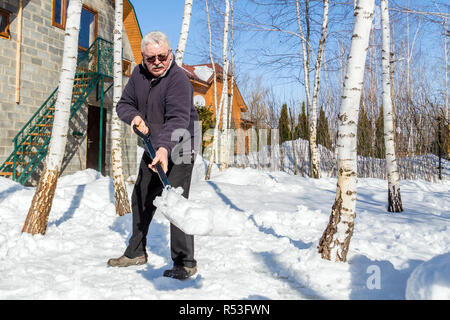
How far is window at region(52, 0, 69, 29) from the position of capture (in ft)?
33.0

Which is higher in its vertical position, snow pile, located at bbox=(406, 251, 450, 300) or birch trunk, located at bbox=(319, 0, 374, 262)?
birch trunk, located at bbox=(319, 0, 374, 262)

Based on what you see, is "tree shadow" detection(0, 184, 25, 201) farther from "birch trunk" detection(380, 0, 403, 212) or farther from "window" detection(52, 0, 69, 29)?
"birch trunk" detection(380, 0, 403, 212)

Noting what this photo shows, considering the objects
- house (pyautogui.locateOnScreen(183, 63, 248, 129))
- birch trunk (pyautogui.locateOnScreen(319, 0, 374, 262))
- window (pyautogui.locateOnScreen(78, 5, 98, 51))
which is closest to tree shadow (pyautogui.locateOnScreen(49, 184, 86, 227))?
birch trunk (pyautogui.locateOnScreen(319, 0, 374, 262))

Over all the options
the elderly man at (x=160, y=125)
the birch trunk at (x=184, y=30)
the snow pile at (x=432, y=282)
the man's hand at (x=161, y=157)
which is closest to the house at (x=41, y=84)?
the birch trunk at (x=184, y=30)

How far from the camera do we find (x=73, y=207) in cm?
559

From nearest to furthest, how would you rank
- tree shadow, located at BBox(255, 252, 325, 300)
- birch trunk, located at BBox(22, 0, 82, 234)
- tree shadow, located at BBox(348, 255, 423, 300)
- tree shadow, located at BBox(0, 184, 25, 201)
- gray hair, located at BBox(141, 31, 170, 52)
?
tree shadow, located at BBox(348, 255, 423, 300) → tree shadow, located at BBox(255, 252, 325, 300) → gray hair, located at BBox(141, 31, 170, 52) → birch trunk, located at BBox(22, 0, 82, 234) → tree shadow, located at BBox(0, 184, 25, 201)

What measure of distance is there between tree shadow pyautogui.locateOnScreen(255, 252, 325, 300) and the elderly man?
2.52 ft

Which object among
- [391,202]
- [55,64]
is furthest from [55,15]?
[391,202]

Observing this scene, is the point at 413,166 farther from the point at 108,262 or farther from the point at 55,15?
the point at 55,15

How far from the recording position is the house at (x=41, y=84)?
28.0 ft

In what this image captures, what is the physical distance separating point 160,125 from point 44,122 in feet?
27.2

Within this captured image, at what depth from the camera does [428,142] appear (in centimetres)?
1236

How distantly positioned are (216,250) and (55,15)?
1017 cm
